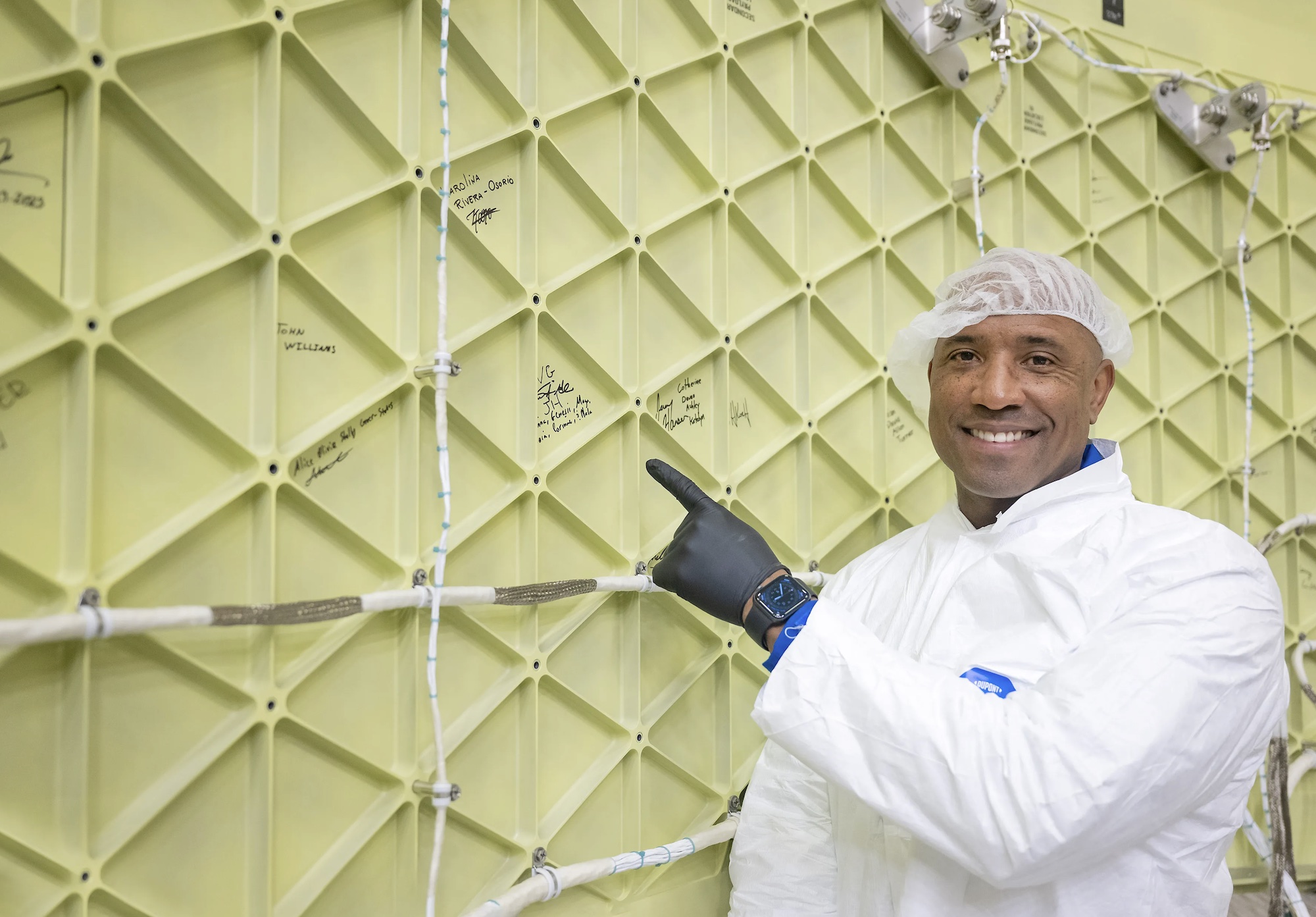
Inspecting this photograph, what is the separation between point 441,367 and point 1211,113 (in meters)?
1.35

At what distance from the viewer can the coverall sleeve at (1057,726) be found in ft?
2.52

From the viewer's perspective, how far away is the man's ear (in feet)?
3.78

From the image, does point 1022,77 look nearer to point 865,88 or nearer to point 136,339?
point 865,88

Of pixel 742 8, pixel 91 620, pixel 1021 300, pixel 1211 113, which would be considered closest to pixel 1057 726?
pixel 1021 300

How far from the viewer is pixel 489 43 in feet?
3.31

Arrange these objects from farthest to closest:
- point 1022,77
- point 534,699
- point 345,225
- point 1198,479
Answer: point 1198,479, point 1022,77, point 534,699, point 345,225

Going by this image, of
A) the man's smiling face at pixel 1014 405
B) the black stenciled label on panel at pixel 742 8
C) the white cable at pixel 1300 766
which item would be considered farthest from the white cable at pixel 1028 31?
the white cable at pixel 1300 766

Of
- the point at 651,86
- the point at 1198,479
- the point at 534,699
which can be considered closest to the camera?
the point at 534,699

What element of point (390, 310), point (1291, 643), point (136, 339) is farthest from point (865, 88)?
point (1291, 643)

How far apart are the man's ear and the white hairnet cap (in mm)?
11

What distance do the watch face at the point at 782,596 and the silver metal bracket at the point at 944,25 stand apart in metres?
0.83

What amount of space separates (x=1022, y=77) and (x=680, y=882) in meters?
1.23

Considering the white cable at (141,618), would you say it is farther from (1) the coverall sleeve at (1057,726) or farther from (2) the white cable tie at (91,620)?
(1) the coverall sleeve at (1057,726)
